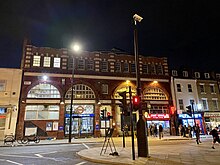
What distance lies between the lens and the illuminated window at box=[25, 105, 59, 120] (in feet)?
83.1

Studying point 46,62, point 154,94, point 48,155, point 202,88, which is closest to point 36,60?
point 46,62

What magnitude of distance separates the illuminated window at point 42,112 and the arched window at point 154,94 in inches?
574

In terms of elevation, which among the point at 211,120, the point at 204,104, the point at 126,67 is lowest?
the point at 211,120

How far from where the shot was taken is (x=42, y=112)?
25844 mm

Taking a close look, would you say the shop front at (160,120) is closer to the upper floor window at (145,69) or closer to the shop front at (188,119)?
the shop front at (188,119)

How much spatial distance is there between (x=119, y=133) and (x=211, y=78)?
69.4ft

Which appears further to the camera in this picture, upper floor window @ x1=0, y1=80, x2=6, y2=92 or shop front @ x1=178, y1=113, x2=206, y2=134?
shop front @ x1=178, y1=113, x2=206, y2=134

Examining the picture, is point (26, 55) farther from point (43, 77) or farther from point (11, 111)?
point (11, 111)

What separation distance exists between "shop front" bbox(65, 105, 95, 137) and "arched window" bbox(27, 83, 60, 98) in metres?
2.73

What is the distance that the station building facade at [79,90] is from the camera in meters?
25.6

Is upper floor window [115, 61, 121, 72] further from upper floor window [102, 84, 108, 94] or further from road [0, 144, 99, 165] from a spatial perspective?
road [0, 144, 99, 165]

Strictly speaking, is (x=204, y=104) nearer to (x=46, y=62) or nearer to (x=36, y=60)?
(x=46, y=62)

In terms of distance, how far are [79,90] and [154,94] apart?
12.6 m

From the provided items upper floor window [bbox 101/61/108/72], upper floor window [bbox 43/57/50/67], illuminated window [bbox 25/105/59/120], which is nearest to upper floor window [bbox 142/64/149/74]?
upper floor window [bbox 101/61/108/72]
